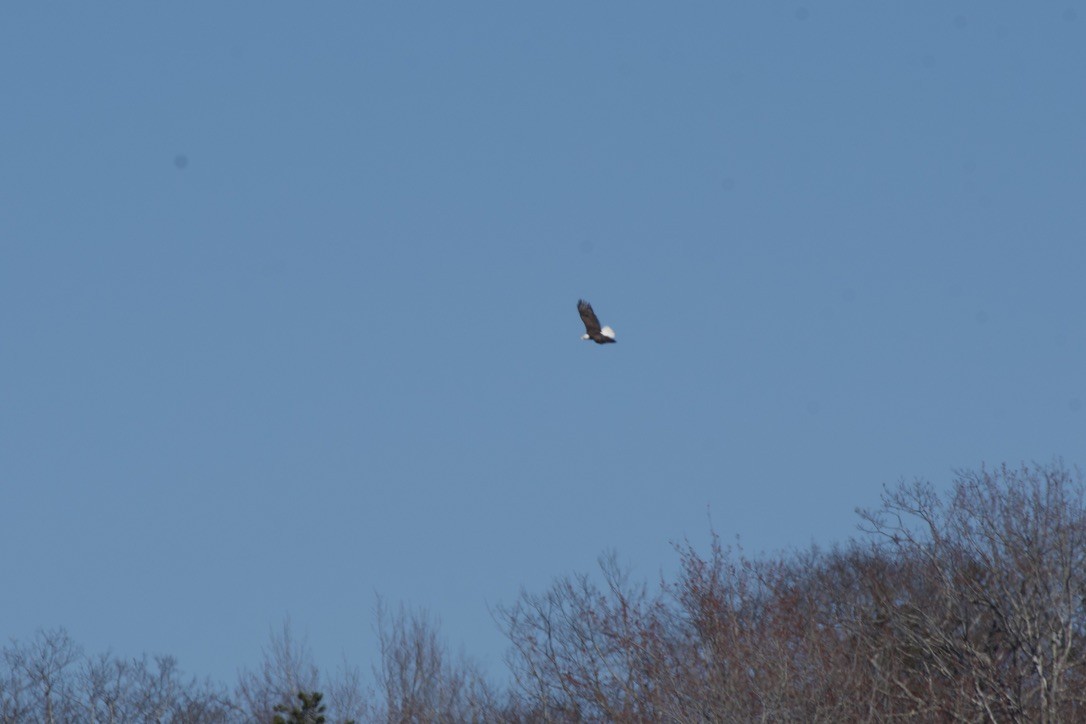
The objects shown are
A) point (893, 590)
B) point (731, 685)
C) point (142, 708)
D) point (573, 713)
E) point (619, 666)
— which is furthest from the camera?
point (142, 708)

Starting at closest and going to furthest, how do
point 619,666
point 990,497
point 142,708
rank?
point 990,497, point 619,666, point 142,708

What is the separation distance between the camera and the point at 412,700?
52312 mm

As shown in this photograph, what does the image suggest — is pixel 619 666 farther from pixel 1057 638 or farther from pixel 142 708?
pixel 142 708

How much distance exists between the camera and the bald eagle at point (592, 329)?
30.6 metres

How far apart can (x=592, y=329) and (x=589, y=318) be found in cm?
22

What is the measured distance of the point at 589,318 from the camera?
30812 mm

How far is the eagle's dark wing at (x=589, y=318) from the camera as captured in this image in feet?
100

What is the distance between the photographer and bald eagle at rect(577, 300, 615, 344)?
101 feet

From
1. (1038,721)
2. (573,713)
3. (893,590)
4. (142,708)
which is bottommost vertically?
(1038,721)

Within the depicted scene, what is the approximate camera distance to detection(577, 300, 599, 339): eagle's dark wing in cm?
3062

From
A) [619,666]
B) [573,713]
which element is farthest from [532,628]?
[619,666]

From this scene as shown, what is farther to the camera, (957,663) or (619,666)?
(619,666)

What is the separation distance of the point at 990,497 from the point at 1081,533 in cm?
A: 202

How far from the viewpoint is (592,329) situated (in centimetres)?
3094
